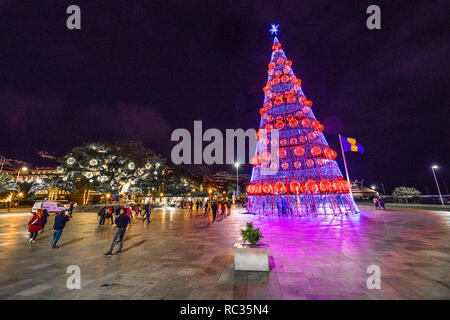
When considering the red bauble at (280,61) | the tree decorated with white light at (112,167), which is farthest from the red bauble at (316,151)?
the tree decorated with white light at (112,167)

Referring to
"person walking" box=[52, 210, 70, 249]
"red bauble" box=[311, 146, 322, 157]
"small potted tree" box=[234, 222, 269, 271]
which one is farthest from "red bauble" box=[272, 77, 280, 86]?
"person walking" box=[52, 210, 70, 249]

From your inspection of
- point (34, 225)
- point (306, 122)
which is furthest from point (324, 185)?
point (34, 225)

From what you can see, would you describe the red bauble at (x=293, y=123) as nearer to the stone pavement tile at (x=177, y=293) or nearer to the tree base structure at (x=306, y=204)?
the tree base structure at (x=306, y=204)

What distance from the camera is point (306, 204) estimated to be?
20.0 metres

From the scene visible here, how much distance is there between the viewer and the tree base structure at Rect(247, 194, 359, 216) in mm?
19927

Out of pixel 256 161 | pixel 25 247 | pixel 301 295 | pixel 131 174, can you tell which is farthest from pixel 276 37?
pixel 131 174

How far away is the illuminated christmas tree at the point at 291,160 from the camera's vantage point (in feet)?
64.6

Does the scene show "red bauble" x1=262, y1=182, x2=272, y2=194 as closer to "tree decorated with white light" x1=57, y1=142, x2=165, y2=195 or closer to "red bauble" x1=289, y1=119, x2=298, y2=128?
→ "red bauble" x1=289, y1=119, x2=298, y2=128

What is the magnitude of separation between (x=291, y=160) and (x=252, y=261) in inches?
681

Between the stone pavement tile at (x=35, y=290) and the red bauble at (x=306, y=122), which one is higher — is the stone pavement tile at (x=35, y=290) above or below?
below

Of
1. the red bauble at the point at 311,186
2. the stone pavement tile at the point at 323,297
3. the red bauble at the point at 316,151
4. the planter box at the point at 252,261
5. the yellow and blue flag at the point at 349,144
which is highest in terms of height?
the yellow and blue flag at the point at 349,144

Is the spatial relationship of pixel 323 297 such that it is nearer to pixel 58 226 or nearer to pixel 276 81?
pixel 58 226

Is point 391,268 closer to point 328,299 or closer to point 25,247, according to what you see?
point 328,299
